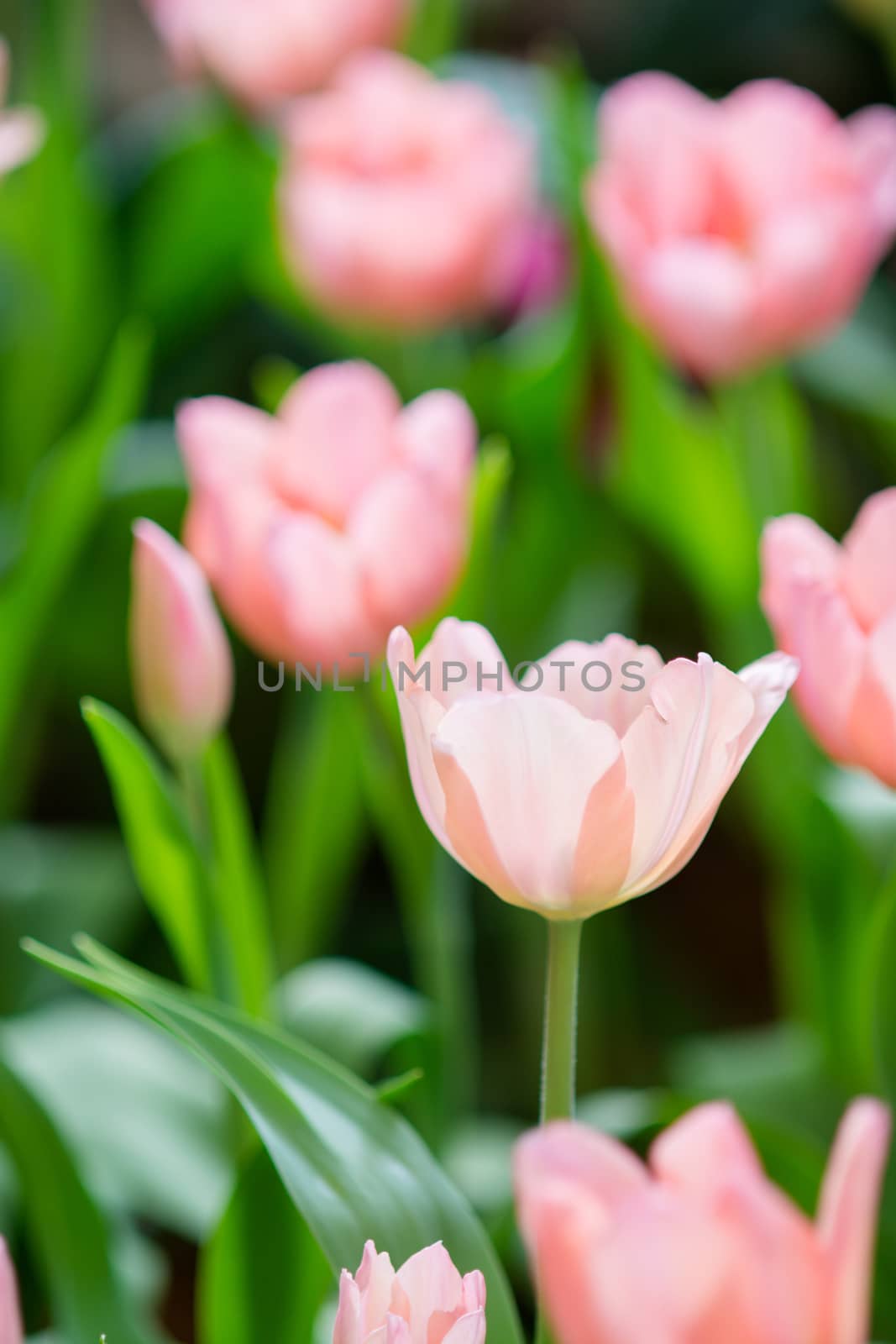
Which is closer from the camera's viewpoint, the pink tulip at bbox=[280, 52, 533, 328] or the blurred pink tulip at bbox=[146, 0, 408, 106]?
the pink tulip at bbox=[280, 52, 533, 328]

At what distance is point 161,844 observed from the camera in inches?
15.4

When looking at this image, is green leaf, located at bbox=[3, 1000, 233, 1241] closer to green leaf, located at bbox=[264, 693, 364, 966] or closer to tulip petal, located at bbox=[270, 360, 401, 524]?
green leaf, located at bbox=[264, 693, 364, 966]

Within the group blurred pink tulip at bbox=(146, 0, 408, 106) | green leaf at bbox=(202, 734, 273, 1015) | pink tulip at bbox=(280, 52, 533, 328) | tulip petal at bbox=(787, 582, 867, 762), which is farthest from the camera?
blurred pink tulip at bbox=(146, 0, 408, 106)

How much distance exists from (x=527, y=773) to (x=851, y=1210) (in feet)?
0.29

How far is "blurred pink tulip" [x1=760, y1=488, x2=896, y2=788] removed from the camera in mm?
308

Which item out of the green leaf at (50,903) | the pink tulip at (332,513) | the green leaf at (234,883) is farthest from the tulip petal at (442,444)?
the green leaf at (50,903)

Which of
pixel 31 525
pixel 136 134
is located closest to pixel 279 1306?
pixel 31 525

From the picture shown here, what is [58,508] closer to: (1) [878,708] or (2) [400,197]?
(2) [400,197]

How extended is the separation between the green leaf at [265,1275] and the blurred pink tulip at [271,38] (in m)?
0.58

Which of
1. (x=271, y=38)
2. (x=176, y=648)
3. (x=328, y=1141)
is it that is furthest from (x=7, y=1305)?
(x=271, y=38)

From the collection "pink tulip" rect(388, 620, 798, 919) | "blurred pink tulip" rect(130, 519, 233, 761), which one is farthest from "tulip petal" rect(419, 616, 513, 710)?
"blurred pink tulip" rect(130, 519, 233, 761)

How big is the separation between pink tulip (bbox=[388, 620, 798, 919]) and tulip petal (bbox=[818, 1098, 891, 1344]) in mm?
68

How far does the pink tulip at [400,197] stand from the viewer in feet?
1.96

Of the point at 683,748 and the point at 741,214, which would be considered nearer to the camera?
the point at 683,748
